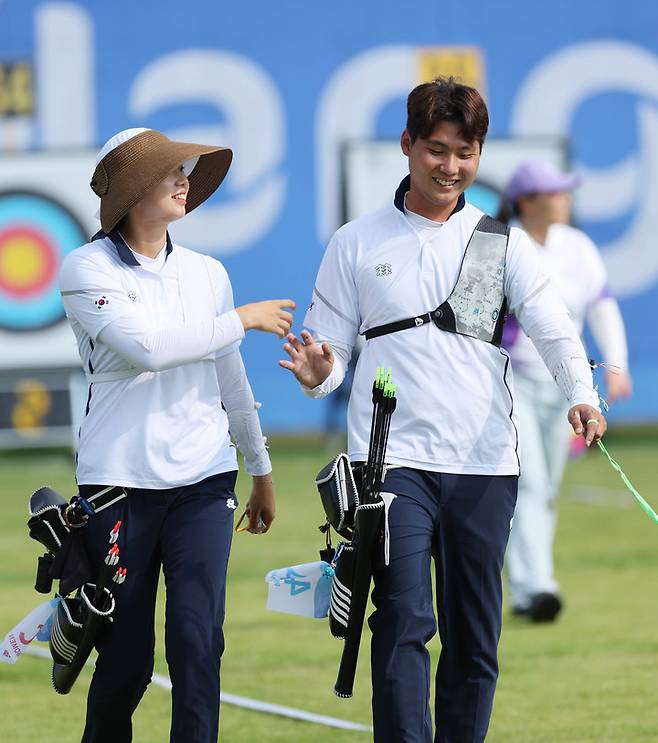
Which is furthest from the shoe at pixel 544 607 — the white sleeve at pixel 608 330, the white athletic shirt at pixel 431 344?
the white athletic shirt at pixel 431 344

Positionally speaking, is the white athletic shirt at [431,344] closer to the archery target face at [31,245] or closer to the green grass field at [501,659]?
the green grass field at [501,659]

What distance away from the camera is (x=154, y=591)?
4375mm

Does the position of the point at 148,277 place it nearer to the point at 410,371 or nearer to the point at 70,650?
the point at 410,371

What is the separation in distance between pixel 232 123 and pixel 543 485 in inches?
349

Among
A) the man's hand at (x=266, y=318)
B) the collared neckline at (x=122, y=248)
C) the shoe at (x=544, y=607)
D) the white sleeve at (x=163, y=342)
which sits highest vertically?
the collared neckline at (x=122, y=248)

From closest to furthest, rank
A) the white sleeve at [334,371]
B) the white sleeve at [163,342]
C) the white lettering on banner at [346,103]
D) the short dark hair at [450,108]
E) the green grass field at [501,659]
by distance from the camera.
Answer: the white sleeve at [163,342]
the short dark hair at [450,108]
the white sleeve at [334,371]
the green grass field at [501,659]
the white lettering on banner at [346,103]

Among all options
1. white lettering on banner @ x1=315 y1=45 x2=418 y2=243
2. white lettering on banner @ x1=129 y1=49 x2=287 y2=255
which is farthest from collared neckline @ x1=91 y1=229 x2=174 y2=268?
white lettering on banner @ x1=315 y1=45 x2=418 y2=243

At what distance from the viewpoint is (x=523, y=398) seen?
7.33 metres

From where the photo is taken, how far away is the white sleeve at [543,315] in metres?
4.36

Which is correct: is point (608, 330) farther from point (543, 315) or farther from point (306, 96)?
point (306, 96)

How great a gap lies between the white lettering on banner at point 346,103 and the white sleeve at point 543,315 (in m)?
11.3

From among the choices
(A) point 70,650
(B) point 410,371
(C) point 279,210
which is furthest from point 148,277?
(C) point 279,210

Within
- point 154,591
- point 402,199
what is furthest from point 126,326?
point 402,199

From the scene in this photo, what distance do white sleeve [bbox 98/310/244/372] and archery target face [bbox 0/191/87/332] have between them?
11.9m
